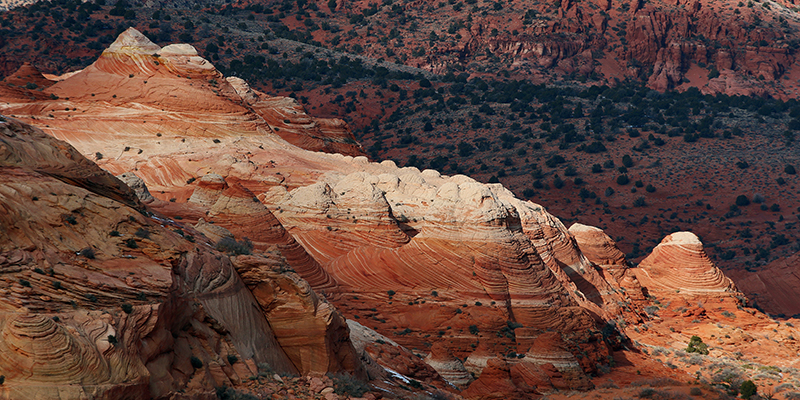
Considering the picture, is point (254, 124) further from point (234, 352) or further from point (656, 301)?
point (234, 352)

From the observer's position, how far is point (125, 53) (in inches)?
1764

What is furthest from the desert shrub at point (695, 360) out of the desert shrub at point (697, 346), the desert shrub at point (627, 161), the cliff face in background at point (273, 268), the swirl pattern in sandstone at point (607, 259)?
the desert shrub at point (627, 161)

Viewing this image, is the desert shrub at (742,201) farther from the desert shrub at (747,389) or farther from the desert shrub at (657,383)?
the desert shrub at (657,383)

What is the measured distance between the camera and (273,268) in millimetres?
17266

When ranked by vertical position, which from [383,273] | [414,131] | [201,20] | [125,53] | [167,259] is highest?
[167,259]

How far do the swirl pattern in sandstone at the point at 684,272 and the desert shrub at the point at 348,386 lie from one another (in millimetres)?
36630

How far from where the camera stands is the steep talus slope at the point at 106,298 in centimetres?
1092

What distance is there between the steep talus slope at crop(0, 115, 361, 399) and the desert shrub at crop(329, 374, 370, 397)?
90cm

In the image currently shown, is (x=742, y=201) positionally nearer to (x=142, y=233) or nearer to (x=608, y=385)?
(x=608, y=385)

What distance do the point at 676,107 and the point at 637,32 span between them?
3864cm

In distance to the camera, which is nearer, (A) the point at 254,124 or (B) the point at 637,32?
(A) the point at 254,124

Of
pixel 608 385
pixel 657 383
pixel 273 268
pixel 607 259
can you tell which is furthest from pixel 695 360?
pixel 273 268

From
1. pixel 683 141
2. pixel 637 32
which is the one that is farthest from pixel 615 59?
pixel 683 141

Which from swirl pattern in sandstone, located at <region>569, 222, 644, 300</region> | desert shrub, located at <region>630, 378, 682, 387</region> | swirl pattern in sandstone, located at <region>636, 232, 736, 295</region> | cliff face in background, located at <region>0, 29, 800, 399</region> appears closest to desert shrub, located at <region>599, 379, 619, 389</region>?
cliff face in background, located at <region>0, 29, 800, 399</region>
